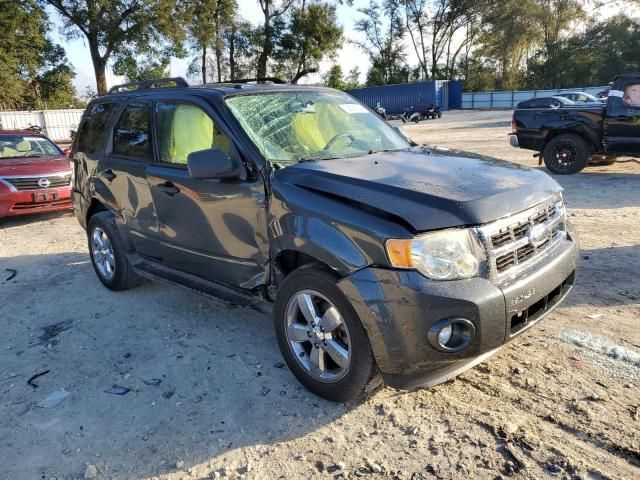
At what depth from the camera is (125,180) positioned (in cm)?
464

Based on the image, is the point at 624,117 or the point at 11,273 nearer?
the point at 11,273

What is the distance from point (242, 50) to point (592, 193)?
139 ft

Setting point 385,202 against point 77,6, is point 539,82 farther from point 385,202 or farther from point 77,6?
point 385,202

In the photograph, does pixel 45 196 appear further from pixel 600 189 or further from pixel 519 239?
pixel 600 189

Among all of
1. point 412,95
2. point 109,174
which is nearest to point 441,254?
point 109,174

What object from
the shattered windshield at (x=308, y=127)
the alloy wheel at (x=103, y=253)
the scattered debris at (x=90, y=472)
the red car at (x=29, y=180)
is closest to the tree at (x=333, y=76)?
the red car at (x=29, y=180)

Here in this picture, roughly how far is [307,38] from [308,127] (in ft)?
147

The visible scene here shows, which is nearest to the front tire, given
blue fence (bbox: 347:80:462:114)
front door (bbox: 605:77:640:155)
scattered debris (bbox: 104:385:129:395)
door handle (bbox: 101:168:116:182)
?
scattered debris (bbox: 104:385:129:395)

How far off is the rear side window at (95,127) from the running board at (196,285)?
1242 millimetres

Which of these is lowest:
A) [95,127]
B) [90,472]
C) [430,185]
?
[90,472]

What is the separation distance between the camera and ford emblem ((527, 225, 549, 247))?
2994 millimetres

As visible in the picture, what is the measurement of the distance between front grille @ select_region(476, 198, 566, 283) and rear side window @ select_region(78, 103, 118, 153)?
150 inches

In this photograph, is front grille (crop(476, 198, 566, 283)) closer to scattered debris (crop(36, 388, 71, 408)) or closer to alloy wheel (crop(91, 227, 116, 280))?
scattered debris (crop(36, 388, 71, 408))

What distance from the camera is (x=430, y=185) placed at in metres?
2.94
